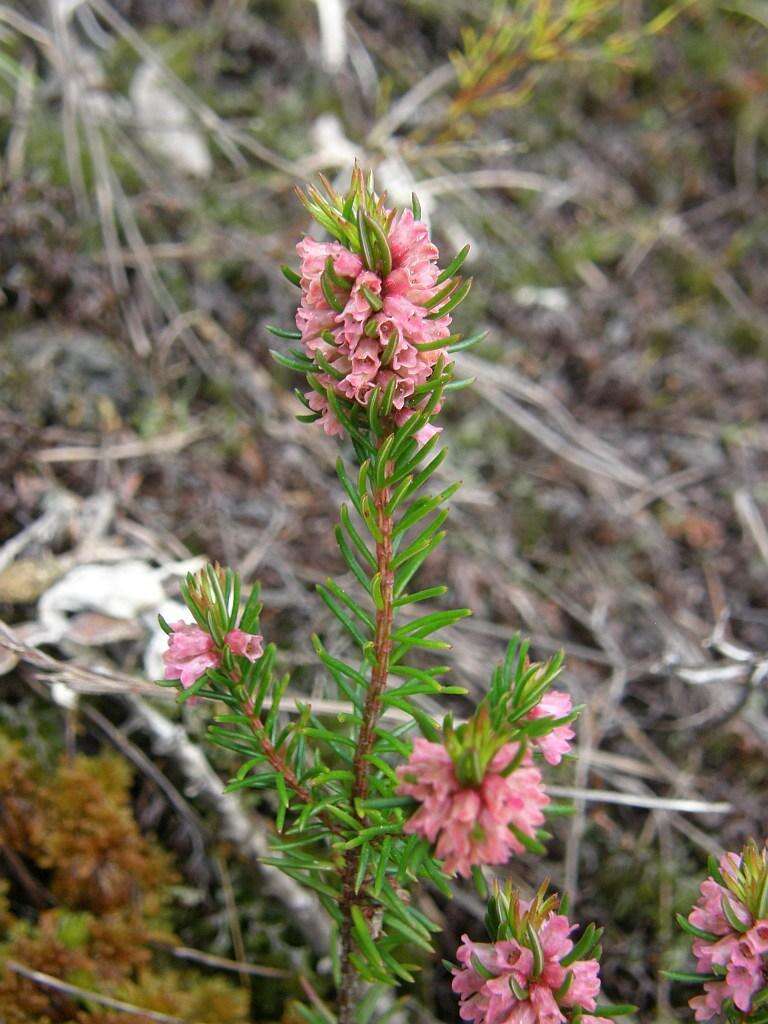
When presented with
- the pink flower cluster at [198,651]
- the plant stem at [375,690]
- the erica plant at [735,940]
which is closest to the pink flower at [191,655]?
the pink flower cluster at [198,651]

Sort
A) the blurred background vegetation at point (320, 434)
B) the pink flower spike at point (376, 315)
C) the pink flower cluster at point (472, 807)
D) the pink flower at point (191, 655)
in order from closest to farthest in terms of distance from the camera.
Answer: the pink flower cluster at point (472, 807) < the pink flower spike at point (376, 315) < the pink flower at point (191, 655) < the blurred background vegetation at point (320, 434)

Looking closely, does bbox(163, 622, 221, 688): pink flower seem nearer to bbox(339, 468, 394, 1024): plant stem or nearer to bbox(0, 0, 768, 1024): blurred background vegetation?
bbox(339, 468, 394, 1024): plant stem

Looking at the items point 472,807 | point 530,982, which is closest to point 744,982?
point 530,982

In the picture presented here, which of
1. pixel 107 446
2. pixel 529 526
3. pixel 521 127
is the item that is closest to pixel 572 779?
pixel 529 526

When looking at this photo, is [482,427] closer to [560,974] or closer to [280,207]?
[280,207]

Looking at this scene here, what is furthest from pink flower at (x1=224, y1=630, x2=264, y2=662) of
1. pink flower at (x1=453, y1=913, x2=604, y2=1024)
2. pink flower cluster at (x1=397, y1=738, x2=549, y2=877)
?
pink flower at (x1=453, y1=913, x2=604, y2=1024)

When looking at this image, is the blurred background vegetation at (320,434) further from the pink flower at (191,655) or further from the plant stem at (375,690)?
the plant stem at (375,690)
